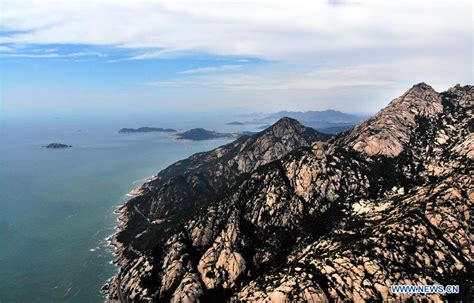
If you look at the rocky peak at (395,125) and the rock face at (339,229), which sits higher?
the rocky peak at (395,125)

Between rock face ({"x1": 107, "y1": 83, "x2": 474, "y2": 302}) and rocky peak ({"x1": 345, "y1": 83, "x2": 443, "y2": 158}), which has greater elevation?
rocky peak ({"x1": 345, "y1": 83, "x2": 443, "y2": 158})

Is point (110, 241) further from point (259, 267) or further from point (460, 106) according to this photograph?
point (460, 106)

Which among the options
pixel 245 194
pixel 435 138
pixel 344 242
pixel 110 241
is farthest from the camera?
pixel 110 241

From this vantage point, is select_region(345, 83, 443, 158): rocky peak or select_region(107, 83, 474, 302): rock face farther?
select_region(345, 83, 443, 158): rocky peak

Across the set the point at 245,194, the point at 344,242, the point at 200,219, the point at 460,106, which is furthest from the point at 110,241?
the point at 460,106

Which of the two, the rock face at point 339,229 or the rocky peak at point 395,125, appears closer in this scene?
the rock face at point 339,229

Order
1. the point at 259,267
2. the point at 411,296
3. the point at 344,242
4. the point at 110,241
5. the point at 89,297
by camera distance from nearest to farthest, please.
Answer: the point at 411,296 → the point at 344,242 → the point at 259,267 → the point at 89,297 → the point at 110,241

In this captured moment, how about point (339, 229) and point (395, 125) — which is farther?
point (395, 125)

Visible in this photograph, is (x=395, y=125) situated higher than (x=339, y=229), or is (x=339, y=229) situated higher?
(x=395, y=125)
